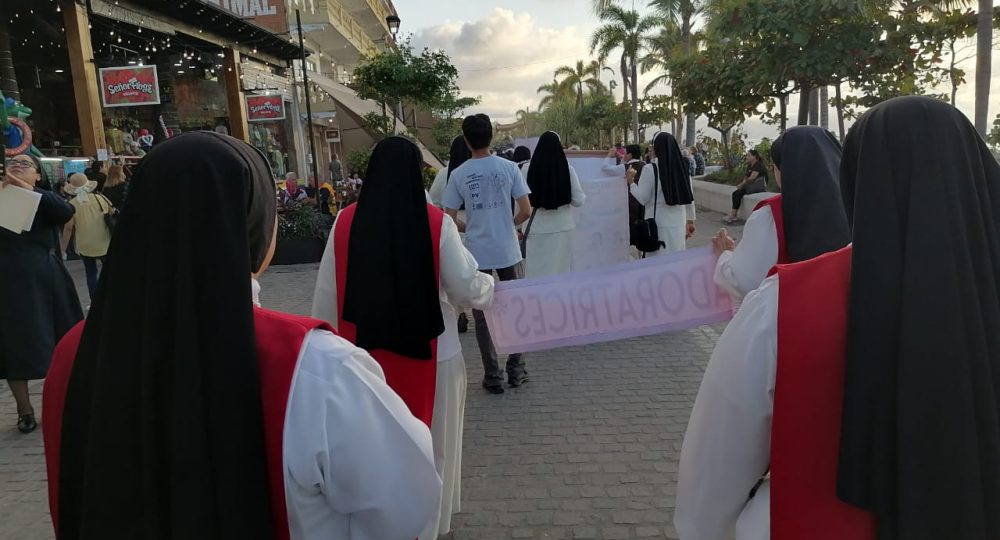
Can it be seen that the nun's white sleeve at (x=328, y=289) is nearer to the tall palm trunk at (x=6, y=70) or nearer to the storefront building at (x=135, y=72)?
the storefront building at (x=135, y=72)

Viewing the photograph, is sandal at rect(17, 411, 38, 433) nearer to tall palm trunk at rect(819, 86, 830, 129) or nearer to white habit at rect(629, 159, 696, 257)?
white habit at rect(629, 159, 696, 257)

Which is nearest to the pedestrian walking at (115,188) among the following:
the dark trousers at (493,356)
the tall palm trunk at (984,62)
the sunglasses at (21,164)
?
the sunglasses at (21,164)

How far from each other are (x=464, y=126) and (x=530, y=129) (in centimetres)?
10093

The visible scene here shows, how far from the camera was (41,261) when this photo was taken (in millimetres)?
4914

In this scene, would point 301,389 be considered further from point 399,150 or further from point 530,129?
point 530,129

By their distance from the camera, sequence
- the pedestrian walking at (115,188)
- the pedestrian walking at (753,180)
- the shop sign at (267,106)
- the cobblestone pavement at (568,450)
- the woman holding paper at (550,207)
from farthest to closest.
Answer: the shop sign at (267,106) → the pedestrian walking at (753,180) → the pedestrian walking at (115,188) → the woman holding paper at (550,207) → the cobblestone pavement at (568,450)

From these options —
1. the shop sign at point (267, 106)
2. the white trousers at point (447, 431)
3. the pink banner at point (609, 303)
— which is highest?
the shop sign at point (267, 106)

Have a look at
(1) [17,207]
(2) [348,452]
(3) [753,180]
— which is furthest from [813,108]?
(2) [348,452]

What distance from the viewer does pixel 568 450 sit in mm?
4289

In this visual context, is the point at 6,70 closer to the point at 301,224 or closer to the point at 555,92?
the point at 301,224

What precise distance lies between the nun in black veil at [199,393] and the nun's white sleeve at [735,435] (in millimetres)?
832

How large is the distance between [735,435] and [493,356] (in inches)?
150

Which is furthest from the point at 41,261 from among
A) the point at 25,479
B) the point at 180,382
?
the point at 180,382

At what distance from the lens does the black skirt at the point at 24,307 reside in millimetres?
4777
